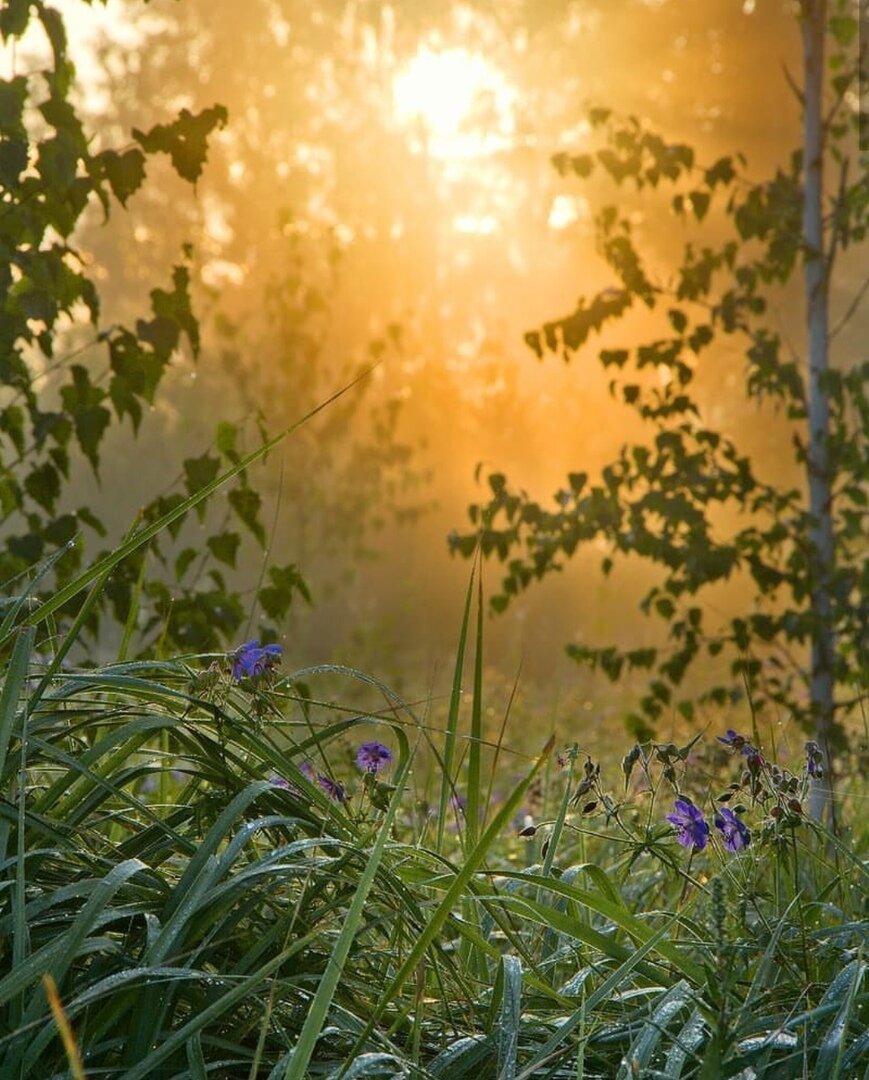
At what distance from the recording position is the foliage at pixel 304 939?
1.56 metres

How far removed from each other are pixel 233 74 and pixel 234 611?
45.4ft

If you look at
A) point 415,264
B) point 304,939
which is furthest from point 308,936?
point 415,264

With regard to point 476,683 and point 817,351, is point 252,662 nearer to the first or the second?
point 476,683

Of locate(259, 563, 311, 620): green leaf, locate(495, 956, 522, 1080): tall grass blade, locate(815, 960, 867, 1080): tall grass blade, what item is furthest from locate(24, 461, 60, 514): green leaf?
locate(815, 960, 867, 1080): tall grass blade

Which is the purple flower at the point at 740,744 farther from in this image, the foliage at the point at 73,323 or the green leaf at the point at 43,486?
the green leaf at the point at 43,486

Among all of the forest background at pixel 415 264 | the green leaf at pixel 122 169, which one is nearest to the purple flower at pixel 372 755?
the green leaf at pixel 122 169

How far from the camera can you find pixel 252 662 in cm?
186

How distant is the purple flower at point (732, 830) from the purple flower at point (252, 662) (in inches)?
26.0

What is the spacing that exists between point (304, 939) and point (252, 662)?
478 mm

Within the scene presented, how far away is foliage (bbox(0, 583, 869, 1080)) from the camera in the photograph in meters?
1.56

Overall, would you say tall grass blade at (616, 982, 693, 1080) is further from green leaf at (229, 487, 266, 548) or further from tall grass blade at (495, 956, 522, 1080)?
green leaf at (229, 487, 266, 548)

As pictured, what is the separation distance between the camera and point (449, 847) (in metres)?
3.58

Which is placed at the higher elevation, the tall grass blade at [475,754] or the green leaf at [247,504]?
the green leaf at [247,504]

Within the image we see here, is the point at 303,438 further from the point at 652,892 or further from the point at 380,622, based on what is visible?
the point at 652,892
